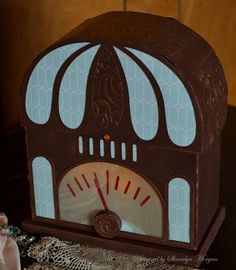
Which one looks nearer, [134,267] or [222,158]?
[134,267]

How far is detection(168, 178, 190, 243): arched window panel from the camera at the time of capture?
0.94 meters

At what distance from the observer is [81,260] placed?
3.19ft

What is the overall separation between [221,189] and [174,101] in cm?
30

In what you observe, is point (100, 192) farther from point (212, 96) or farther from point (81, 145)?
point (212, 96)

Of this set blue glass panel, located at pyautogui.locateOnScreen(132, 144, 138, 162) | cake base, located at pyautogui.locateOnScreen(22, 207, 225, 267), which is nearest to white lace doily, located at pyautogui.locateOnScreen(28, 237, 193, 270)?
cake base, located at pyautogui.locateOnScreen(22, 207, 225, 267)

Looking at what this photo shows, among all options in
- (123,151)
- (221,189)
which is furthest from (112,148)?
(221,189)

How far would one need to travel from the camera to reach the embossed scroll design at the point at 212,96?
915 millimetres

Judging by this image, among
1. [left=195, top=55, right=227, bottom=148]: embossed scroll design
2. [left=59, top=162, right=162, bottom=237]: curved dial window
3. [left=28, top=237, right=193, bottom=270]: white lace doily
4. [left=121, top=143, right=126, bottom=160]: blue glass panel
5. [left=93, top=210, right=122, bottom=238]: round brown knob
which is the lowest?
[left=28, top=237, right=193, bottom=270]: white lace doily

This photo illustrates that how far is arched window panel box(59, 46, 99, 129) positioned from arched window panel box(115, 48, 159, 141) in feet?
0.15

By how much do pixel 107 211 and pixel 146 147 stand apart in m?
0.11

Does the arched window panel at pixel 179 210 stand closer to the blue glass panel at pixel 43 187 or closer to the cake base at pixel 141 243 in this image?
the cake base at pixel 141 243

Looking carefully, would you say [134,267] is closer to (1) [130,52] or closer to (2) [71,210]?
(2) [71,210]

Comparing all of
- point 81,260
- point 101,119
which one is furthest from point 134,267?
point 101,119

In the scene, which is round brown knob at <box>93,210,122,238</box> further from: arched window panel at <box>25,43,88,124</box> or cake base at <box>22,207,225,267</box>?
arched window panel at <box>25,43,88,124</box>
